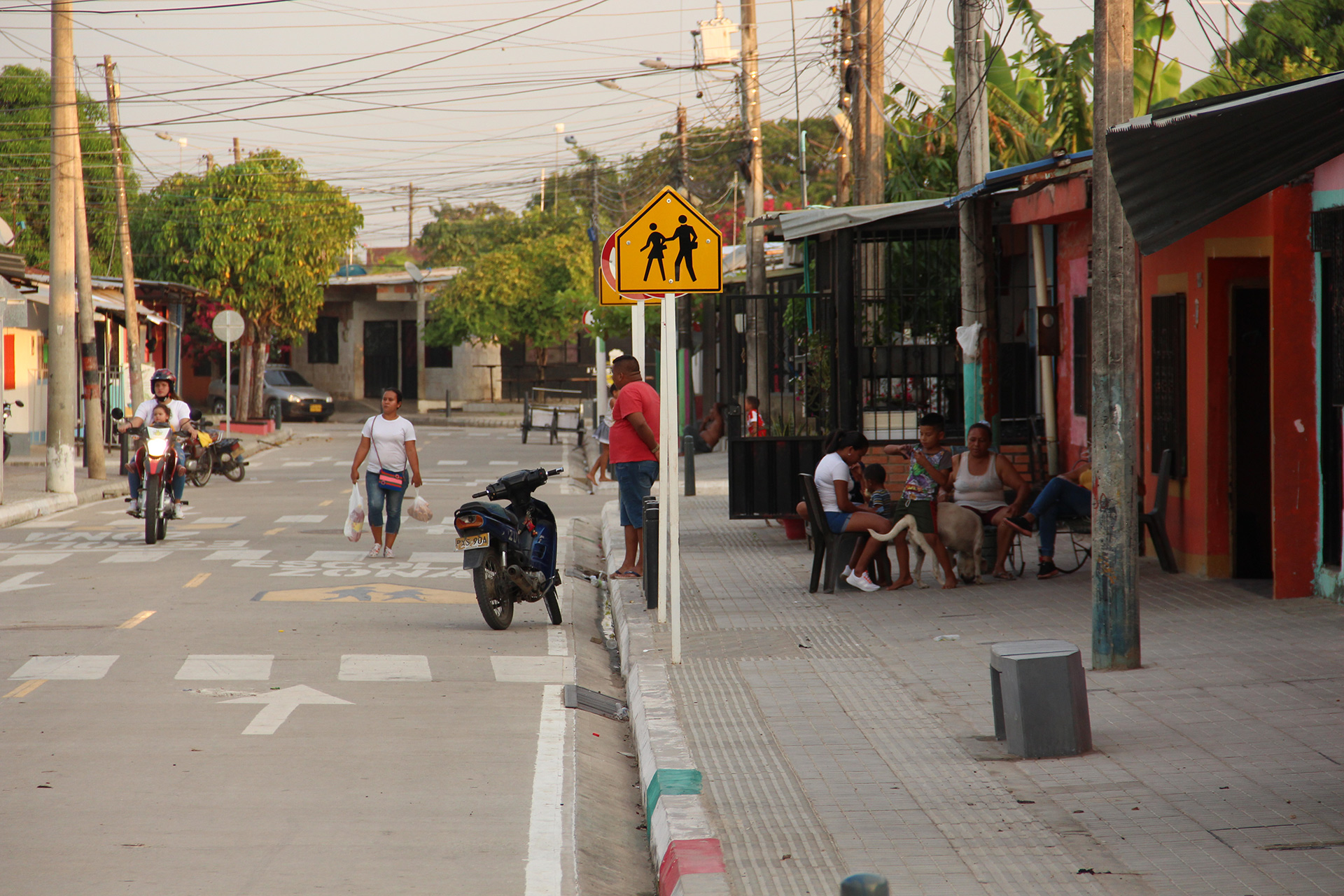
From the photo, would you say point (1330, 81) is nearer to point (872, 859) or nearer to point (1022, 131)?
point (872, 859)

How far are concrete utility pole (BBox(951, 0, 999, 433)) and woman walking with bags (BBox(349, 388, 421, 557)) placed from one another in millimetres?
5492

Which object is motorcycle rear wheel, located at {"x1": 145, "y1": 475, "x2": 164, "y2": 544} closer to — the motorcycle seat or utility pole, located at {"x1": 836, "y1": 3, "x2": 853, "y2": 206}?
the motorcycle seat

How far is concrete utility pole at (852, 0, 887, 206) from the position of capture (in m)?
17.8

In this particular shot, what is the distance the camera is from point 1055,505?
1229 centimetres

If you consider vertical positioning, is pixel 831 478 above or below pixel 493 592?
Answer: above

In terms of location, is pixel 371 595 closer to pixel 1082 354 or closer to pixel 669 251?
pixel 669 251

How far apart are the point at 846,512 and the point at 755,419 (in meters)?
6.92

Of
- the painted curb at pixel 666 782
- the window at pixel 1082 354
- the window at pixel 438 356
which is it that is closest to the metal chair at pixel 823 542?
the painted curb at pixel 666 782

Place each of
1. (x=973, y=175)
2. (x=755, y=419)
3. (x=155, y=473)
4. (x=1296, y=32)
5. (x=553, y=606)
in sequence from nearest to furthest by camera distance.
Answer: (x=553, y=606), (x=973, y=175), (x=155, y=473), (x=755, y=419), (x=1296, y=32)

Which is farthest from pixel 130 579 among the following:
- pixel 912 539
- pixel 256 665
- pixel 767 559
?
pixel 912 539

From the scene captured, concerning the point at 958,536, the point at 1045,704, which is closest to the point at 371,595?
the point at 958,536

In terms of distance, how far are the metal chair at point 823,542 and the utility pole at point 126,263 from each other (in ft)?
68.1

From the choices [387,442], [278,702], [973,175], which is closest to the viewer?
[278,702]

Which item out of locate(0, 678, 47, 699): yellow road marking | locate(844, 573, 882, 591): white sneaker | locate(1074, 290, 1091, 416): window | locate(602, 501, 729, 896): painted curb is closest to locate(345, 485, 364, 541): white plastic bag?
locate(602, 501, 729, 896): painted curb
